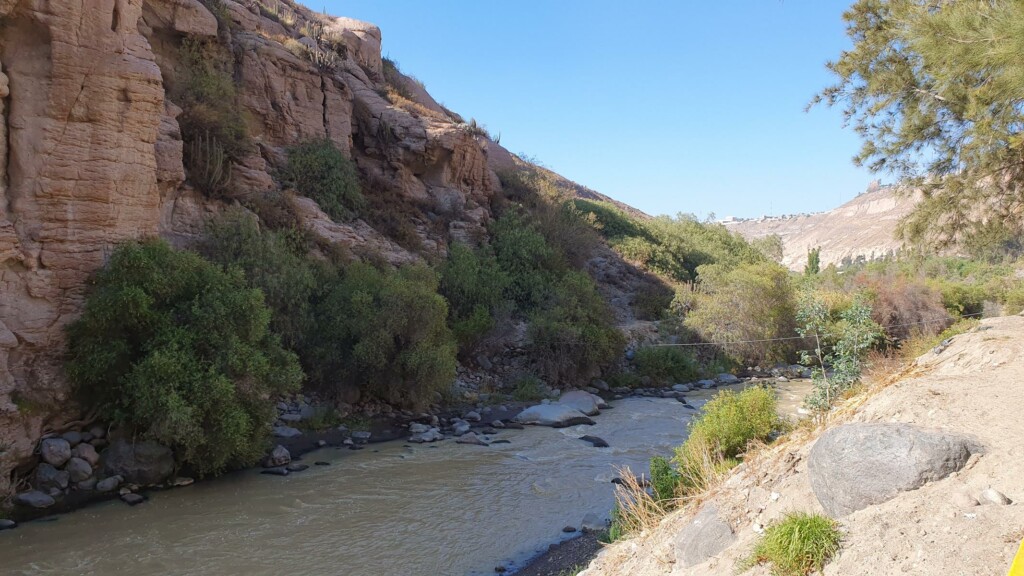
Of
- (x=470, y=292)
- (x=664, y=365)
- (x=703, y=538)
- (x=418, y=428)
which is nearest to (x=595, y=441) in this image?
(x=418, y=428)

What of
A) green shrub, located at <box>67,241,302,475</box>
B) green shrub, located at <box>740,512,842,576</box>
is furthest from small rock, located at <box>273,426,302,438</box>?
green shrub, located at <box>740,512,842,576</box>

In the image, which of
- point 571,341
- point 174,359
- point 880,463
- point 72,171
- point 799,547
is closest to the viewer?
point 799,547

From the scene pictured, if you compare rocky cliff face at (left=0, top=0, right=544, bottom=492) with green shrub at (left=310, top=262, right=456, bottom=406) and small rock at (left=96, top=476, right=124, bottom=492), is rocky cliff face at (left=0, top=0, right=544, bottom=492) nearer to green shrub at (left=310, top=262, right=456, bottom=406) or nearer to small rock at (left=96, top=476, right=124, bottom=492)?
small rock at (left=96, top=476, right=124, bottom=492)

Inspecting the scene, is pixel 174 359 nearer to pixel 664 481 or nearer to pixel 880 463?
pixel 664 481

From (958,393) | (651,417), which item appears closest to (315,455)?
(651,417)

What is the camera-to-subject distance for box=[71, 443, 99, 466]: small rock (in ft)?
37.3

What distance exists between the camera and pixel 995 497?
4242mm

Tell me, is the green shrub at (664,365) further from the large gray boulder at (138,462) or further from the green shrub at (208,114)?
the large gray boulder at (138,462)

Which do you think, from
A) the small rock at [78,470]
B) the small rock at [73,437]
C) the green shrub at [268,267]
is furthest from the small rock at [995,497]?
the green shrub at [268,267]

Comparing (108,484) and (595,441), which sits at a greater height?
(108,484)

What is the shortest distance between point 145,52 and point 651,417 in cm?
1581

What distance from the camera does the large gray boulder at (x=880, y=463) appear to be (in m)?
4.75

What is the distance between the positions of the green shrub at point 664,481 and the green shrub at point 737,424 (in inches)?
28.0

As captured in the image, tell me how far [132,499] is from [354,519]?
154 inches
